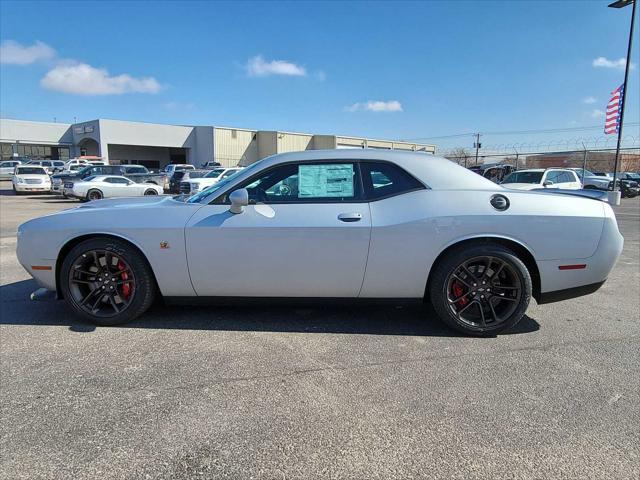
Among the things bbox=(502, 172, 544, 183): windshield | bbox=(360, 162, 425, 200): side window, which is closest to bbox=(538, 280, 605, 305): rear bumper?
bbox=(360, 162, 425, 200): side window

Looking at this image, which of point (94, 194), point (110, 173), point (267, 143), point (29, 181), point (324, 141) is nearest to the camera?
point (94, 194)

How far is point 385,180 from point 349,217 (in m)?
0.48

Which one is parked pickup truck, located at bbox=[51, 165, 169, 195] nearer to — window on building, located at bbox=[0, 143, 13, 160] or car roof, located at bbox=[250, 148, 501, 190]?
car roof, located at bbox=[250, 148, 501, 190]

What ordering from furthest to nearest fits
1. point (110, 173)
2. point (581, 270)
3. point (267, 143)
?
point (267, 143)
point (110, 173)
point (581, 270)

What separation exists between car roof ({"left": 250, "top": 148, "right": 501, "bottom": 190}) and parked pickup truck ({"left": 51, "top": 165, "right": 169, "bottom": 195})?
1832 centimetres

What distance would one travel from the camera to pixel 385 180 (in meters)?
3.56

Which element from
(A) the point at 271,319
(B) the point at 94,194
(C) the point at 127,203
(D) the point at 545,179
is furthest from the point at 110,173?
(A) the point at 271,319

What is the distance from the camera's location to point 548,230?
343 cm

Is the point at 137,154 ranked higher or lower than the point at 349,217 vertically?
higher

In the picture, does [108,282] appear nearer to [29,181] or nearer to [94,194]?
[94,194]

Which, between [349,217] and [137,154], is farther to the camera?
[137,154]

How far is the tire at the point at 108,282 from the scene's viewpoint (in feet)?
11.7

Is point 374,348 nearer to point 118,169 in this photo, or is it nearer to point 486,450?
point 486,450

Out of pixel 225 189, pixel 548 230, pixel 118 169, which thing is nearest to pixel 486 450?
pixel 548 230
